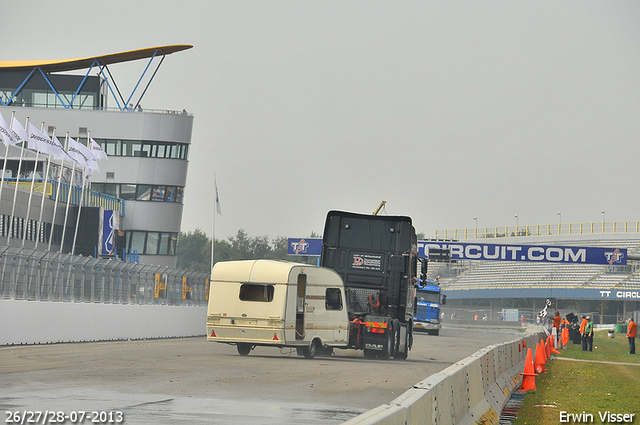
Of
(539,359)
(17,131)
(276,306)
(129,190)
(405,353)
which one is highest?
(129,190)

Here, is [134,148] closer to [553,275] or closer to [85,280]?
[85,280]

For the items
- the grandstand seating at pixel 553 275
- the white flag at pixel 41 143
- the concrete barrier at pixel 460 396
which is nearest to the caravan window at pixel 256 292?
the concrete barrier at pixel 460 396

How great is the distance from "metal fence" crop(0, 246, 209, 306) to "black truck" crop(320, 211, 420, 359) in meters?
8.11

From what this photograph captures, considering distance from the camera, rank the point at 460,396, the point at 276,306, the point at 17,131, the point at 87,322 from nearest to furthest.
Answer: the point at 460,396, the point at 276,306, the point at 87,322, the point at 17,131

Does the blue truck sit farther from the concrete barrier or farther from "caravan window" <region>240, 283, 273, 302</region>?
the concrete barrier

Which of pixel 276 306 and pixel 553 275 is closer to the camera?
→ pixel 276 306

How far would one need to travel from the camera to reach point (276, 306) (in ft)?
74.8

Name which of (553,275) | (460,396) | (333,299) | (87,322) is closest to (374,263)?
(333,299)

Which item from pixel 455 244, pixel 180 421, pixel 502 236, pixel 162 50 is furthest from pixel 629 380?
pixel 502 236

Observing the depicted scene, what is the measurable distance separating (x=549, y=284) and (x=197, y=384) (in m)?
82.8

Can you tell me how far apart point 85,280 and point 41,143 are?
17.5m

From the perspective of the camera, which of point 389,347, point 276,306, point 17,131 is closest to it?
point 276,306

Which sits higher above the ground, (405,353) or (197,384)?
(405,353)

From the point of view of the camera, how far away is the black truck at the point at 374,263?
25734 mm
